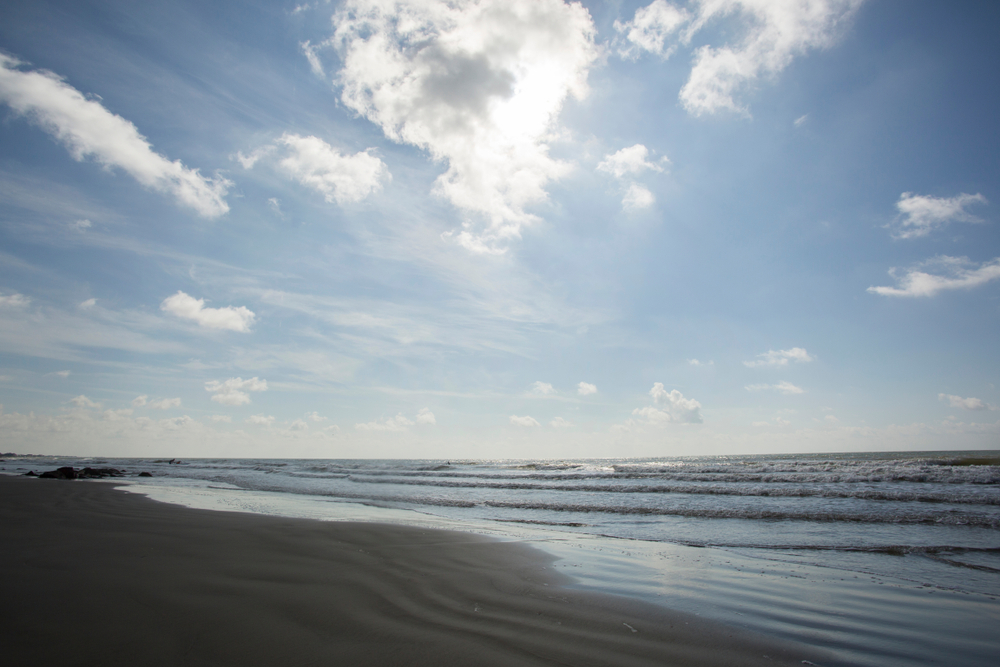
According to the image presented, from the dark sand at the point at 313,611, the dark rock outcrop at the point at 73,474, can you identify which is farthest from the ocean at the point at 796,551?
the dark rock outcrop at the point at 73,474

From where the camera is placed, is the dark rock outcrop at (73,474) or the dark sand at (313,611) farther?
the dark rock outcrop at (73,474)

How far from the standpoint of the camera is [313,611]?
14.9ft

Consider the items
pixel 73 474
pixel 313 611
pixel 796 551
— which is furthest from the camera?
pixel 73 474

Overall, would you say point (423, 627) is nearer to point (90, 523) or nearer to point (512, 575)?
point (512, 575)

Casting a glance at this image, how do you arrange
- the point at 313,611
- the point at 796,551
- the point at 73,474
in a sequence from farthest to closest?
1. the point at 73,474
2. the point at 796,551
3. the point at 313,611

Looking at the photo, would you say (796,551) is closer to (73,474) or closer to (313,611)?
(313,611)

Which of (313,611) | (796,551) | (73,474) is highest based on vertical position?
(313,611)

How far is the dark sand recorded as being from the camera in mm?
3531

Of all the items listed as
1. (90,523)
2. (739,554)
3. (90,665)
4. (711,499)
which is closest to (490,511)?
(711,499)

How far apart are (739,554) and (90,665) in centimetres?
920

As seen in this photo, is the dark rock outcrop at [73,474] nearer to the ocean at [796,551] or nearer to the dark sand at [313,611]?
the ocean at [796,551]

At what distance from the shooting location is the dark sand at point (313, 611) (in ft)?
11.6

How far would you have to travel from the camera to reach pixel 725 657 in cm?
374

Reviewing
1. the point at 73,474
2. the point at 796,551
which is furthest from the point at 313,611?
the point at 73,474
